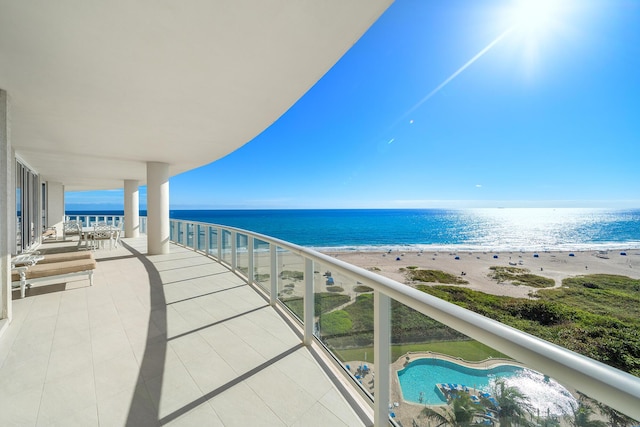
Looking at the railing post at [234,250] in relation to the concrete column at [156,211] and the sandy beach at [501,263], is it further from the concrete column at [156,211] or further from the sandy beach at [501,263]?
the sandy beach at [501,263]

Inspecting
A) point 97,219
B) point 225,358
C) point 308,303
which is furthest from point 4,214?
point 97,219

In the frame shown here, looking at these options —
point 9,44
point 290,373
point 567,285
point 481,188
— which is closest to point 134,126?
point 9,44

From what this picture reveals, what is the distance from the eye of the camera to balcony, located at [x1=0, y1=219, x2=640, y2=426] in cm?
121

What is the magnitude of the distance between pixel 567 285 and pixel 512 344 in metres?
27.5

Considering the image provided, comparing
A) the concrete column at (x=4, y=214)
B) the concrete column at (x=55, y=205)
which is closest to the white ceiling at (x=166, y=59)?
the concrete column at (x=4, y=214)

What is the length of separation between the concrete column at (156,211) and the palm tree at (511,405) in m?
8.81

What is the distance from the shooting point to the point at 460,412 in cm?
115

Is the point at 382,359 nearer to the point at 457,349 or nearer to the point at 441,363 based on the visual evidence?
the point at 441,363

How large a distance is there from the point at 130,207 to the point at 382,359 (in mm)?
13492

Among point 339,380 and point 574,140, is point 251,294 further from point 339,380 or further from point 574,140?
point 574,140

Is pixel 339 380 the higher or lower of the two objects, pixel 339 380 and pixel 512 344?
the lower

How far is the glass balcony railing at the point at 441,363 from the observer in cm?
73

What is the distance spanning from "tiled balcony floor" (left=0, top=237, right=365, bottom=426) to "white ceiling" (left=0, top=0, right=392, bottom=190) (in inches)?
117

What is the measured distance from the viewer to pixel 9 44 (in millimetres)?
2459
